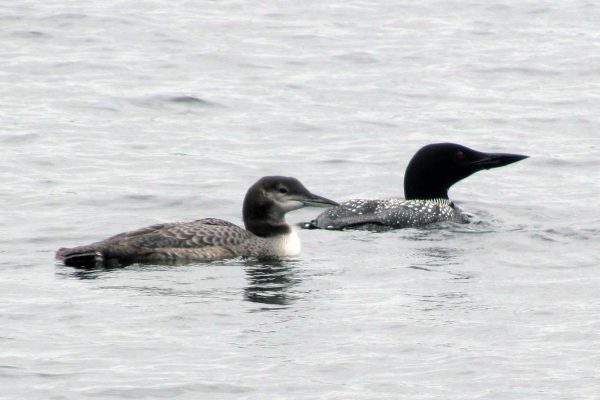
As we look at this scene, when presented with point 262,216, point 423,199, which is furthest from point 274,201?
point 423,199

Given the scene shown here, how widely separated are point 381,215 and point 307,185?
2.14m

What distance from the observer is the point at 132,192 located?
46.3ft

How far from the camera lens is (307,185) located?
14.7m

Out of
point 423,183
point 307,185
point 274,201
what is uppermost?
point 274,201

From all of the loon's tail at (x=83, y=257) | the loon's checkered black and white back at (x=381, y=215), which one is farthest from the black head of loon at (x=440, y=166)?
the loon's tail at (x=83, y=257)

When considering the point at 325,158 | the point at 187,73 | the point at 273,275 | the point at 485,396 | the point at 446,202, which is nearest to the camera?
the point at 485,396

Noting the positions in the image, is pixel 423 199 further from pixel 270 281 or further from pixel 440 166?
pixel 270 281

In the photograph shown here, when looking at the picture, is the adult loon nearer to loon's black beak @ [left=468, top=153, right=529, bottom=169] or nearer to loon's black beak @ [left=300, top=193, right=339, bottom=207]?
loon's black beak @ [left=468, top=153, right=529, bottom=169]

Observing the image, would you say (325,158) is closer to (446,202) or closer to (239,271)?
(446,202)

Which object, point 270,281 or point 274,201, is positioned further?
point 274,201

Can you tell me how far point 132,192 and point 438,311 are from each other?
15.8 ft

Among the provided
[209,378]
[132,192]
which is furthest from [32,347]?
[132,192]

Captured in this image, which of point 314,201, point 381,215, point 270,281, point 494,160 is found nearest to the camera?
point 270,281

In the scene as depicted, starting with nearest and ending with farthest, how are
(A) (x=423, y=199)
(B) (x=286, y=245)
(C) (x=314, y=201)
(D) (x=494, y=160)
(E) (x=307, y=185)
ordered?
(B) (x=286, y=245)
(C) (x=314, y=201)
(A) (x=423, y=199)
(D) (x=494, y=160)
(E) (x=307, y=185)
